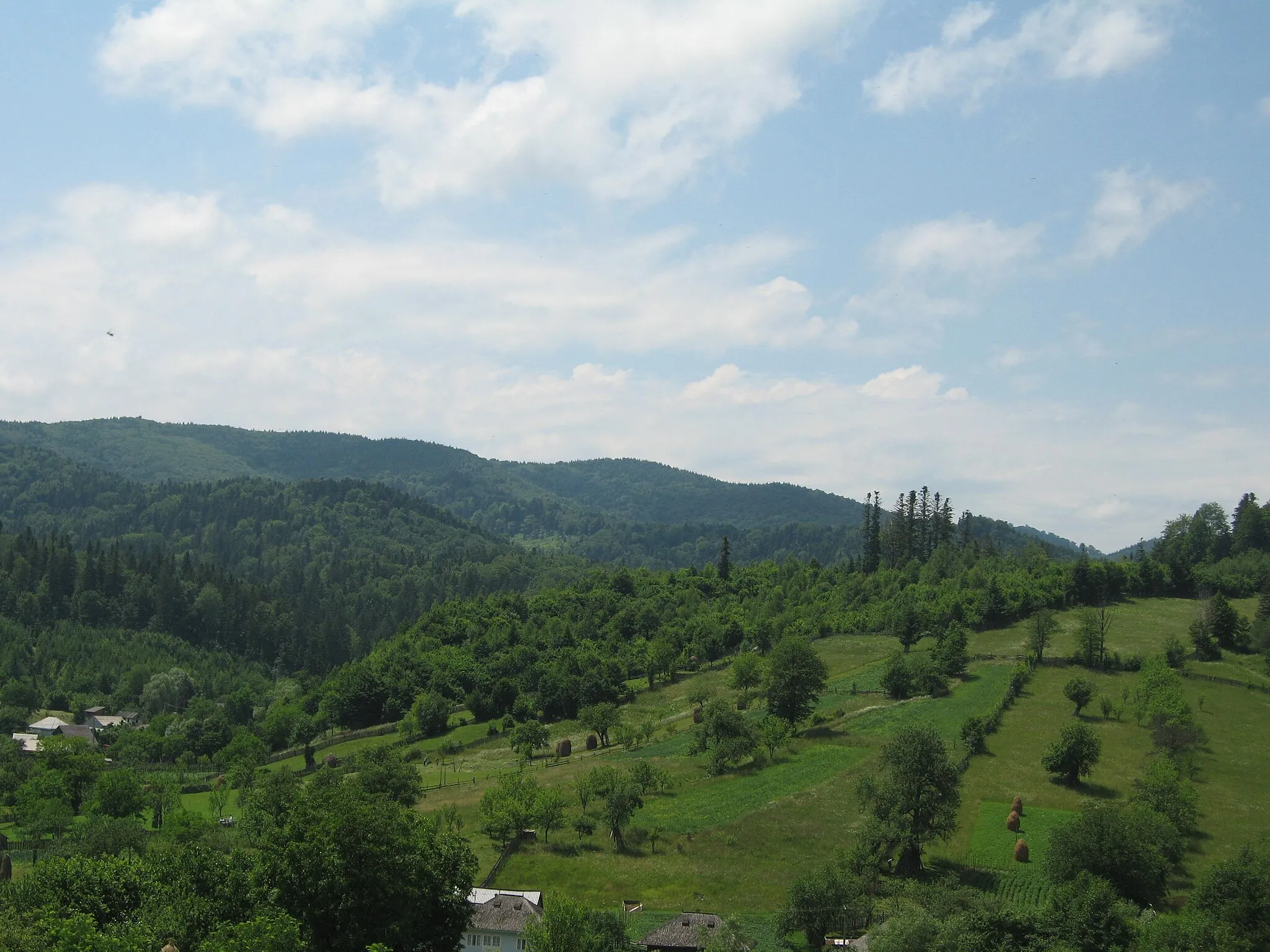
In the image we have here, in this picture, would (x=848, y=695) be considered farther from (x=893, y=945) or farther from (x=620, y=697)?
(x=893, y=945)

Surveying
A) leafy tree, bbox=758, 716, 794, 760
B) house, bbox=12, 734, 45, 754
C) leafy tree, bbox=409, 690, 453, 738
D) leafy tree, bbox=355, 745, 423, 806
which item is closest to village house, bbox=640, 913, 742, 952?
leafy tree, bbox=355, 745, 423, 806

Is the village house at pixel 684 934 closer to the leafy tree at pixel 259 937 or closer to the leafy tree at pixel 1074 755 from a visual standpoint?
the leafy tree at pixel 259 937

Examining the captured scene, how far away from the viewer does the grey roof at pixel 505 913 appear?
52.0 m

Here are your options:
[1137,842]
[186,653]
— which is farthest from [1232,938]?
[186,653]

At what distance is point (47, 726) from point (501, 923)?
98542 mm

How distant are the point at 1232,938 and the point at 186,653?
530 feet

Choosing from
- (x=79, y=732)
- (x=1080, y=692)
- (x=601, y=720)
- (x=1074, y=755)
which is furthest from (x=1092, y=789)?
(x=79, y=732)

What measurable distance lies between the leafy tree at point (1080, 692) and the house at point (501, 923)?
5311 centimetres

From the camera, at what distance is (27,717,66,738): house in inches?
4751

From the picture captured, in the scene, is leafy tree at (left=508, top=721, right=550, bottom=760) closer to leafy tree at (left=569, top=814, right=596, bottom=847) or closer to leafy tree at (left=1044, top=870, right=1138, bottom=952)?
leafy tree at (left=569, top=814, right=596, bottom=847)

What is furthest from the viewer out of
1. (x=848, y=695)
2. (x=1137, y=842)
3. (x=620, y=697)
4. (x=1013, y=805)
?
(x=620, y=697)

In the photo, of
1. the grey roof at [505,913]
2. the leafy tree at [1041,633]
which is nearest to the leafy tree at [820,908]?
the grey roof at [505,913]

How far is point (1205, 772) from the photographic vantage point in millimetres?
71438

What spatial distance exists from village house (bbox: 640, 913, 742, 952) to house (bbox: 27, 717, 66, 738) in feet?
318
